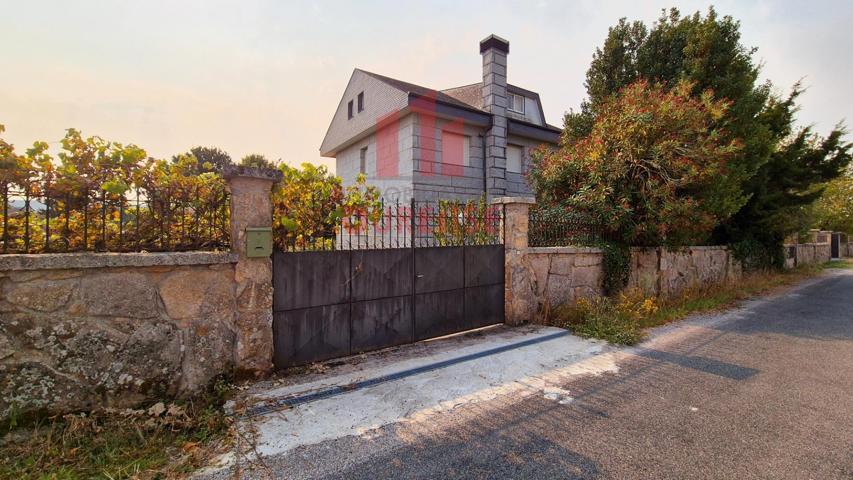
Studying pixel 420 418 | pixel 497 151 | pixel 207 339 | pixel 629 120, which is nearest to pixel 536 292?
pixel 420 418

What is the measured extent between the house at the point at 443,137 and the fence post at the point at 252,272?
703cm

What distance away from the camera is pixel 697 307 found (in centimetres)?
772

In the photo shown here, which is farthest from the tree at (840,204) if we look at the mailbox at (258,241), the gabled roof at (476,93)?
the mailbox at (258,241)

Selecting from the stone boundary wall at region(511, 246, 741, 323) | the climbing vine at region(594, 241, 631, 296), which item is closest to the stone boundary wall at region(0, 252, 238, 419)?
the stone boundary wall at region(511, 246, 741, 323)

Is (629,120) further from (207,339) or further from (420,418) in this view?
(207,339)

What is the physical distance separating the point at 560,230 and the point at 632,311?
1.90 m

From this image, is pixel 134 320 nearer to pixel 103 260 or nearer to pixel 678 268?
pixel 103 260

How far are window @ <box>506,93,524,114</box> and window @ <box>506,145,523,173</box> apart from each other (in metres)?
1.91

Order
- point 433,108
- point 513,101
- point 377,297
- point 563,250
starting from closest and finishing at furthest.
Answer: point 377,297
point 563,250
point 433,108
point 513,101

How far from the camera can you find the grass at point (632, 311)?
221 inches

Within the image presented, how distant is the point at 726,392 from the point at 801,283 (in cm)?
1254

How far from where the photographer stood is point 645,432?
9.40ft

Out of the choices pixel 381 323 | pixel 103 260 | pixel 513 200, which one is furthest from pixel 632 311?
pixel 103 260

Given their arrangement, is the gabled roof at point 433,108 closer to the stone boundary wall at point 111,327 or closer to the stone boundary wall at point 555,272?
the stone boundary wall at point 555,272
